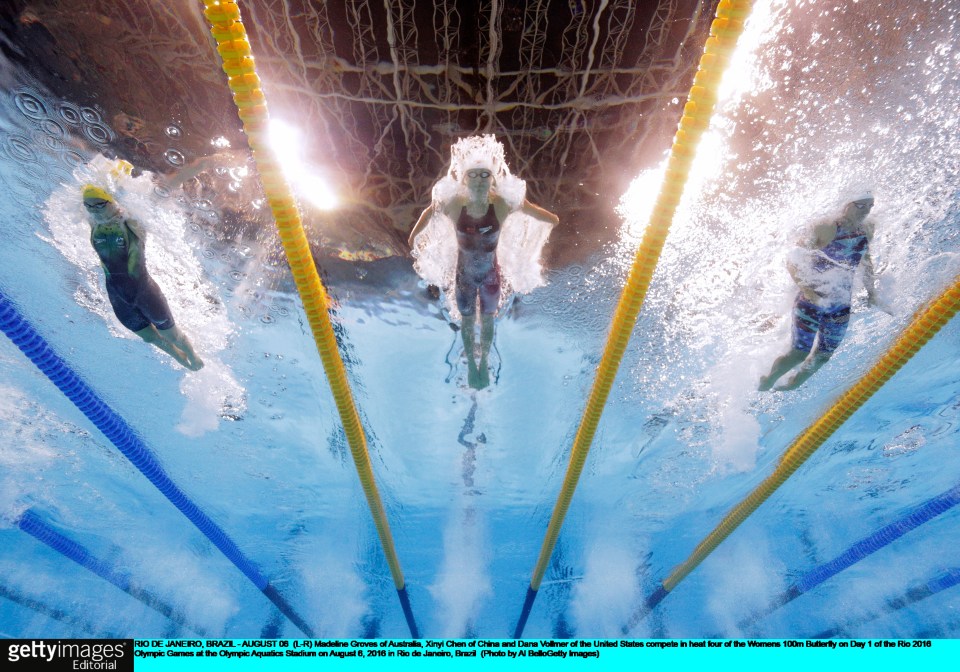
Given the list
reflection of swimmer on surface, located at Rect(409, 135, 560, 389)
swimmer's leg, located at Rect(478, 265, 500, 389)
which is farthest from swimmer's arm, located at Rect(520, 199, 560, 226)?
swimmer's leg, located at Rect(478, 265, 500, 389)

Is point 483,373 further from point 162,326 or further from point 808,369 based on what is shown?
point 808,369

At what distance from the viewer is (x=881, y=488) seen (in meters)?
7.74

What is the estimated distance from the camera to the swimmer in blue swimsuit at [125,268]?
11.2 ft

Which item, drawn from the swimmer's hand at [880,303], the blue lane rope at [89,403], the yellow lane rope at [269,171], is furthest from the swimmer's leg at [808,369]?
the blue lane rope at [89,403]

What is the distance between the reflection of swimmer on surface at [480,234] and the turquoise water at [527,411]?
28 cm

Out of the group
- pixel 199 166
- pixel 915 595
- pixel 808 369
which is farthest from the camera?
pixel 915 595

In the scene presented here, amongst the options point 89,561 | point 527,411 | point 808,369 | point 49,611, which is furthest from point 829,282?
point 49,611

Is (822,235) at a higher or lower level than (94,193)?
lower

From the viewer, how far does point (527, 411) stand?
6031mm

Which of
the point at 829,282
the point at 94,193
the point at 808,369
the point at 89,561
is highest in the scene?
the point at 94,193

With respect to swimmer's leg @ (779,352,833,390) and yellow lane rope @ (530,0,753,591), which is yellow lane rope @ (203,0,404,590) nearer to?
yellow lane rope @ (530,0,753,591)

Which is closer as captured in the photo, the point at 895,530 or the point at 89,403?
the point at 89,403

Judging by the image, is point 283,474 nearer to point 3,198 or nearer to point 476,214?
point 3,198

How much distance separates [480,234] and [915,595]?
10887 millimetres
